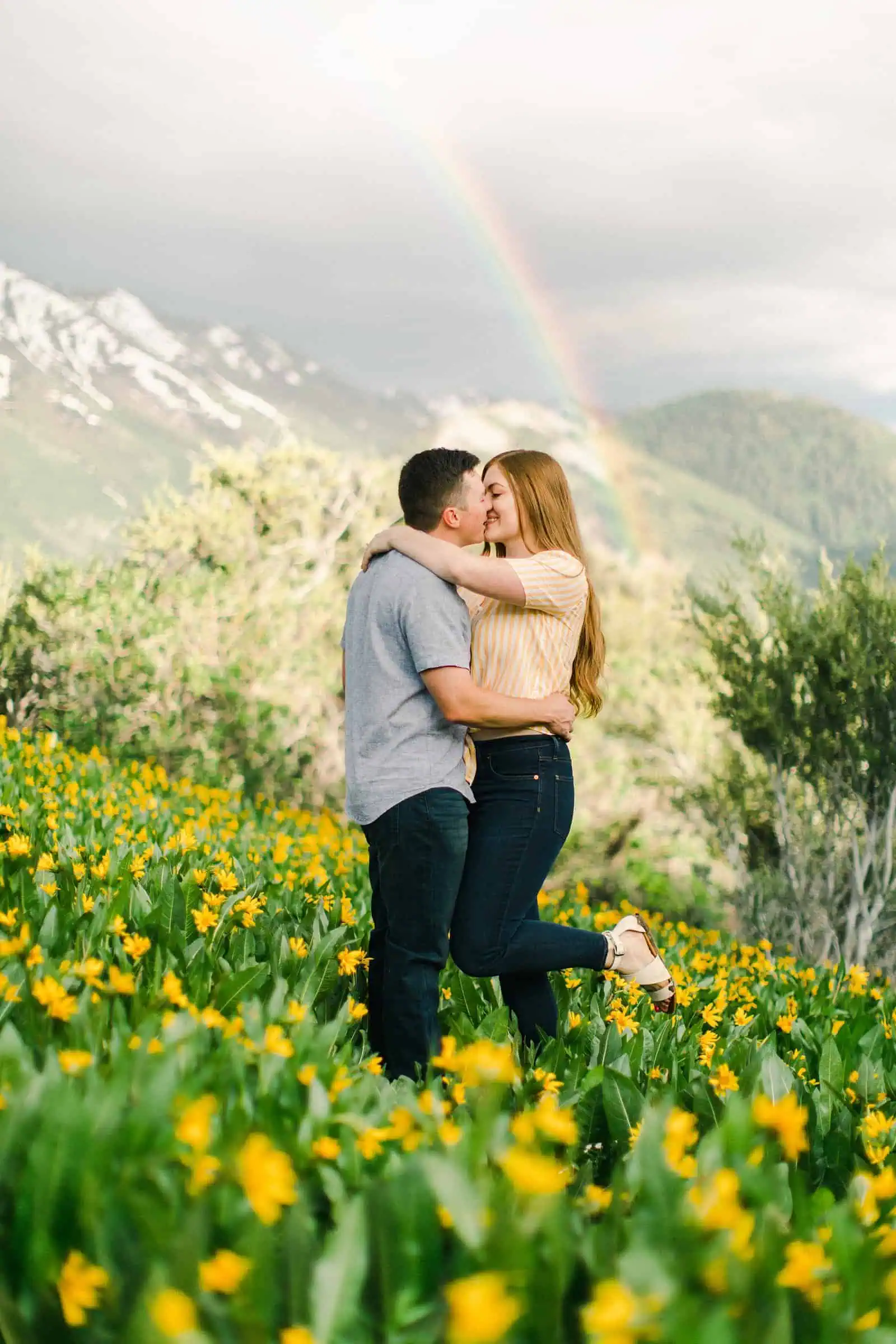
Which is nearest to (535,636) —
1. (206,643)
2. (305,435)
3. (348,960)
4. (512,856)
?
(512,856)

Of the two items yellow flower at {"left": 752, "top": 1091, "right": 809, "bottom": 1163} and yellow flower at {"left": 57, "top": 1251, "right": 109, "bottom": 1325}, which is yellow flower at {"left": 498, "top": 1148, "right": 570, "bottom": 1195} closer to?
yellow flower at {"left": 752, "top": 1091, "right": 809, "bottom": 1163}

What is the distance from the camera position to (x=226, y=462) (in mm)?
11438

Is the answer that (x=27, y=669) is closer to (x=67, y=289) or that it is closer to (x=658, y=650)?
(x=658, y=650)

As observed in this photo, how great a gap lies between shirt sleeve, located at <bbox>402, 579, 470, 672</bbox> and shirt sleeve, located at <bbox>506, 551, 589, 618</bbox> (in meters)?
0.25

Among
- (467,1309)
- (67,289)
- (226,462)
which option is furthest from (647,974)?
(67,289)

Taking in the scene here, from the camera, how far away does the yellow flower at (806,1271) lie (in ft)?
4.77

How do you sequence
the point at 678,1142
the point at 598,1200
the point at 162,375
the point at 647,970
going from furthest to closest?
the point at 162,375, the point at 647,970, the point at 598,1200, the point at 678,1142

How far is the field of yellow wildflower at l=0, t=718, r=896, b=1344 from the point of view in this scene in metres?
1.34

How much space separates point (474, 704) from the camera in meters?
2.88

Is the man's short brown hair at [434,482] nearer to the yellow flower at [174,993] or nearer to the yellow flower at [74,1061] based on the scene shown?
the yellow flower at [174,993]

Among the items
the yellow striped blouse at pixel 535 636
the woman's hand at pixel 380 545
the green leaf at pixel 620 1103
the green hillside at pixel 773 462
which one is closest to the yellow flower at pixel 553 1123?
the green leaf at pixel 620 1103

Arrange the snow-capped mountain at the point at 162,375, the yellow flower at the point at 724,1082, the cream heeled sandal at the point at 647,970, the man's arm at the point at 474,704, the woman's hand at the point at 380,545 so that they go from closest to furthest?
the yellow flower at the point at 724,1082
the man's arm at the point at 474,704
the woman's hand at the point at 380,545
the cream heeled sandal at the point at 647,970
the snow-capped mountain at the point at 162,375

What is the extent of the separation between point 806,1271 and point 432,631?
175 centimetres

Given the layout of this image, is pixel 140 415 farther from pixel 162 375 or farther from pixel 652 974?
pixel 652 974
